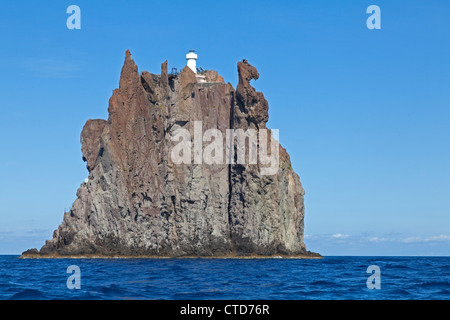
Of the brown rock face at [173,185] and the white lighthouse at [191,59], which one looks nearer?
the brown rock face at [173,185]

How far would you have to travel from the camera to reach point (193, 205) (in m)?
102

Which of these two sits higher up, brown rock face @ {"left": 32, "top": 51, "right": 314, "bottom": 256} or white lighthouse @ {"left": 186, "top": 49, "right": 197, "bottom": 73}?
white lighthouse @ {"left": 186, "top": 49, "right": 197, "bottom": 73}

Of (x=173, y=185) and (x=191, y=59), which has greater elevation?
(x=191, y=59)

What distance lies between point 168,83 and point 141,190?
65.1ft

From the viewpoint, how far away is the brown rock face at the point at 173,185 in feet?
330

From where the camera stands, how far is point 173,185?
103 meters

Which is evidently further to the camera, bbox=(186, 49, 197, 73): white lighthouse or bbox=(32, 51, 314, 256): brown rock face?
bbox=(186, 49, 197, 73): white lighthouse

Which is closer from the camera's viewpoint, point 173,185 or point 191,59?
point 173,185

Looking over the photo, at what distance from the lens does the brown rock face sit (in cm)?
10056
